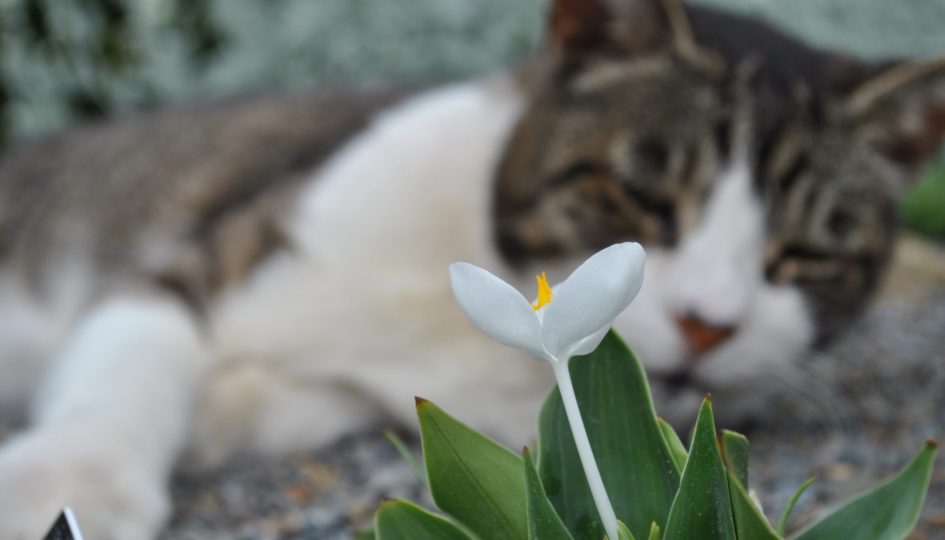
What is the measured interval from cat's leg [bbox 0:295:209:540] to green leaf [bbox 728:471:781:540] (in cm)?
101

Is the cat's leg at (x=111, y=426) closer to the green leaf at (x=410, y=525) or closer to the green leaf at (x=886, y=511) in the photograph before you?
the green leaf at (x=410, y=525)

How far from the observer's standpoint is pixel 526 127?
7.16 ft

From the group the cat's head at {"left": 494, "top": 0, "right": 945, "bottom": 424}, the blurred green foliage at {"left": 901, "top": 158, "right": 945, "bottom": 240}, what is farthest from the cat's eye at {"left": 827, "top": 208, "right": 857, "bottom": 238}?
the blurred green foliage at {"left": 901, "top": 158, "right": 945, "bottom": 240}

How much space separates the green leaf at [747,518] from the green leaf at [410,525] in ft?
0.72

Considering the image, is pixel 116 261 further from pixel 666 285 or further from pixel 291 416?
pixel 666 285

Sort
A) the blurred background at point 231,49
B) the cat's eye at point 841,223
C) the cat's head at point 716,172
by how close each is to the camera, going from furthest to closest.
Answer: the blurred background at point 231,49
the cat's eye at point 841,223
the cat's head at point 716,172

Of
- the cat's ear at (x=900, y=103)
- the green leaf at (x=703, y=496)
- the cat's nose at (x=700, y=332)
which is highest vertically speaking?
the cat's ear at (x=900, y=103)

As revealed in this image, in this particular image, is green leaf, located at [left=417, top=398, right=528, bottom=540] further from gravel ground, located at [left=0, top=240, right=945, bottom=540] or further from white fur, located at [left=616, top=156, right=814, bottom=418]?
white fur, located at [left=616, top=156, right=814, bottom=418]

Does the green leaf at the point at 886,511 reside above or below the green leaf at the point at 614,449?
below

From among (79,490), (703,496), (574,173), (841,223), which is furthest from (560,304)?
(841,223)

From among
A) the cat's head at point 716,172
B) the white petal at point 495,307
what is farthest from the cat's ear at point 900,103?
the white petal at point 495,307

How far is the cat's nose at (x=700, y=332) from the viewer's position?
1726 mm

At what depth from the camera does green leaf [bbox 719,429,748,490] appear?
86 cm

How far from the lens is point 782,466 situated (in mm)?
1993
